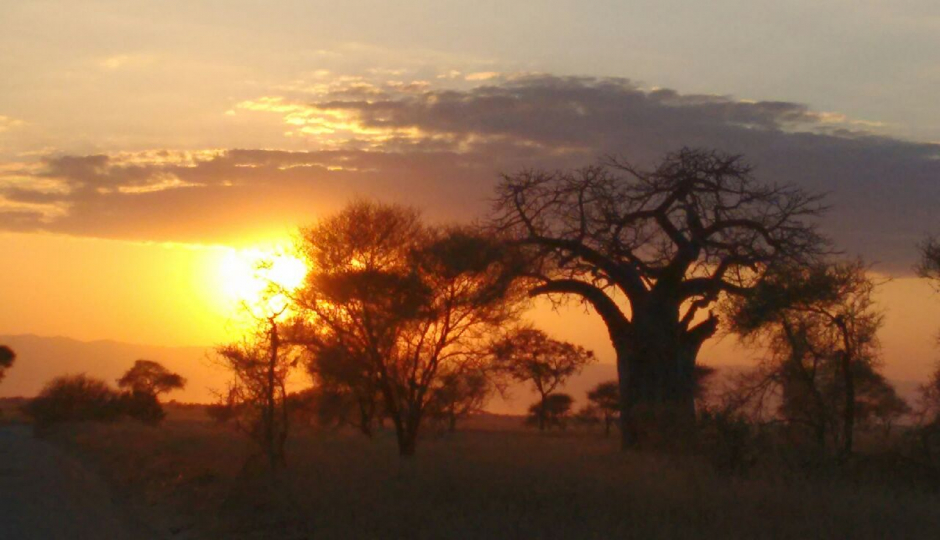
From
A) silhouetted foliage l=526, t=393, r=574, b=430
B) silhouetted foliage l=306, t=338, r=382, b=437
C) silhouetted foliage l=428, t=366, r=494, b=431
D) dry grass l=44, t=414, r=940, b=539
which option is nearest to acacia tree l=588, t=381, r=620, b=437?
silhouetted foliage l=526, t=393, r=574, b=430

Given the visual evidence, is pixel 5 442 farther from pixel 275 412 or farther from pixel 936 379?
pixel 936 379

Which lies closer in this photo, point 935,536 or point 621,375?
point 935,536

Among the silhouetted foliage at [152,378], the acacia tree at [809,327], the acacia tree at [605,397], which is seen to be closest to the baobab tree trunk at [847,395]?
the acacia tree at [809,327]

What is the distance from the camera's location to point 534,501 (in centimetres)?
1312

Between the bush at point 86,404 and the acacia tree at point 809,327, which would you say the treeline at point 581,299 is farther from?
the bush at point 86,404

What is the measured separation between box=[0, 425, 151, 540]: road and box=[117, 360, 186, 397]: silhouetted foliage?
1455 inches

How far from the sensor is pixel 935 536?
10.9 m

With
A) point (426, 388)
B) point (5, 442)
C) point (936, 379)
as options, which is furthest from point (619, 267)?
point (5, 442)

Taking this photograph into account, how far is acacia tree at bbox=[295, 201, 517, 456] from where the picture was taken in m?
22.2

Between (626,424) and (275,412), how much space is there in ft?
24.0

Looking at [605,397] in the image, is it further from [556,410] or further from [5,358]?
[5,358]

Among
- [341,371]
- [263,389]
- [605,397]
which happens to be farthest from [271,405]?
[605,397]

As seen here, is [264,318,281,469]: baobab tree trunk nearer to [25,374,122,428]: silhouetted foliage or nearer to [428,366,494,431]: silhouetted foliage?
[428,366,494,431]: silhouetted foliage

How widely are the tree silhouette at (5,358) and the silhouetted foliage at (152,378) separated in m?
6.50
